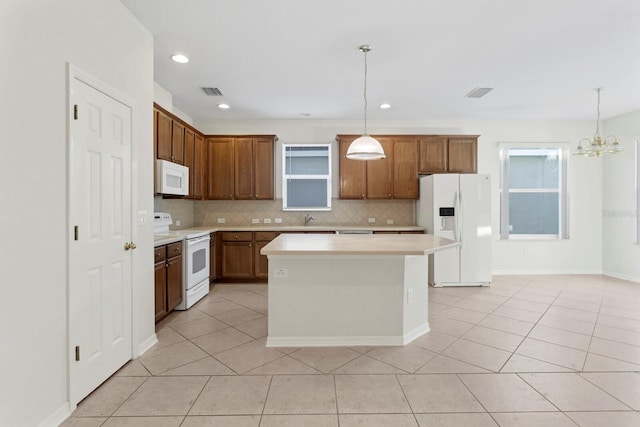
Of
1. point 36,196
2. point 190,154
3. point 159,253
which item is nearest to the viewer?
point 36,196

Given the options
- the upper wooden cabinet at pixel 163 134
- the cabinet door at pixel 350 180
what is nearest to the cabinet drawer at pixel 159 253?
the upper wooden cabinet at pixel 163 134

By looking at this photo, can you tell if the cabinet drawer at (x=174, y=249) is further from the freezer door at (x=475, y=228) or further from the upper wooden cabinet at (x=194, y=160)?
the freezer door at (x=475, y=228)

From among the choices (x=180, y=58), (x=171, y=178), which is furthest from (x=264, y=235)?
(x=180, y=58)

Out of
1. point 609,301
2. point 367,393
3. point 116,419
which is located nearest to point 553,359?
point 367,393

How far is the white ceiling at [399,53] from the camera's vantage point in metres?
2.64

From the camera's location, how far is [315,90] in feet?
14.5

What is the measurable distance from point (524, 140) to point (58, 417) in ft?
22.7

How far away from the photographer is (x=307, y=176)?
5914 mm

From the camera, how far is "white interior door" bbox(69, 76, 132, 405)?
1.98 metres

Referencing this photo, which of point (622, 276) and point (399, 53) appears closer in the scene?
point (399, 53)

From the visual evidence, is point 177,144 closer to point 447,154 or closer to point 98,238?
point 98,238

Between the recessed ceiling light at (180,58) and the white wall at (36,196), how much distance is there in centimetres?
120

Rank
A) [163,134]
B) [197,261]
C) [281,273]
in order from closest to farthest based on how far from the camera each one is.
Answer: [281,273]
[163,134]
[197,261]

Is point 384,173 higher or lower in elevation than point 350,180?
higher
